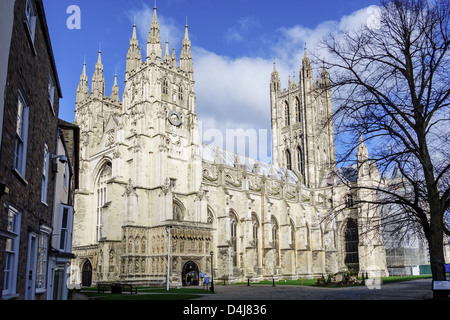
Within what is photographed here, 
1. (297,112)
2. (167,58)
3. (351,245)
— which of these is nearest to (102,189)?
(167,58)

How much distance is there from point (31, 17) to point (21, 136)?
9.98 ft

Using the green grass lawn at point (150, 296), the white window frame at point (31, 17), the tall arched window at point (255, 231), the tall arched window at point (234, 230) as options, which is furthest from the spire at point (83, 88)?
the white window frame at point (31, 17)

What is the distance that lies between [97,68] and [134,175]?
843 inches

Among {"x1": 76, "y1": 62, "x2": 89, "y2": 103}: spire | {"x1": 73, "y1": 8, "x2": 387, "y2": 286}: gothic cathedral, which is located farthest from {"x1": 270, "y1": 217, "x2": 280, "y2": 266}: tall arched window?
{"x1": 76, "y1": 62, "x2": 89, "y2": 103}: spire

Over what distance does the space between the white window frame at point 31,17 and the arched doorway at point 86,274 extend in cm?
3457

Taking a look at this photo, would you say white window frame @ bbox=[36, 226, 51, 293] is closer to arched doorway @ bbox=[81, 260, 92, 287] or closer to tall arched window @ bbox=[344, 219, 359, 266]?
arched doorway @ bbox=[81, 260, 92, 287]

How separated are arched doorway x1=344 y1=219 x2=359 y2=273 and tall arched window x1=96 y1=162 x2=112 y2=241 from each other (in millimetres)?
36359

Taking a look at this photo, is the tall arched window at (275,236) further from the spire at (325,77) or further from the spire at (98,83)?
the spire at (325,77)

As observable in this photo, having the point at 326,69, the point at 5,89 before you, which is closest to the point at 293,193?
the point at 326,69

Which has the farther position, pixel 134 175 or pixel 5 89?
pixel 134 175

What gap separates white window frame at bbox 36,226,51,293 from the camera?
11.7 meters
